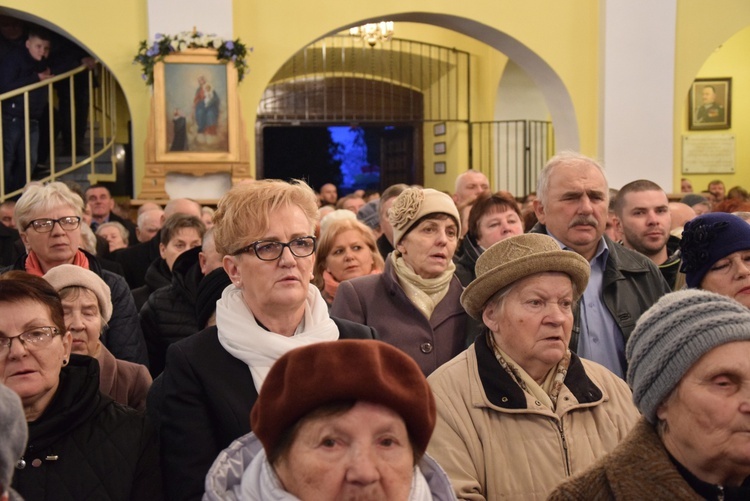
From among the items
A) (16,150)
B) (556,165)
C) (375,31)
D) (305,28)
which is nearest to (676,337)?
(556,165)

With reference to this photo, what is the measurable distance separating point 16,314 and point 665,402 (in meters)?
1.70

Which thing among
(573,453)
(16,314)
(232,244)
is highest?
(232,244)

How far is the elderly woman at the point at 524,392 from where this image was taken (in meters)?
2.47

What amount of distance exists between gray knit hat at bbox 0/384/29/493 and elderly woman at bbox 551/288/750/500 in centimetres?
110

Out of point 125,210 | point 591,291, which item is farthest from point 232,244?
point 125,210

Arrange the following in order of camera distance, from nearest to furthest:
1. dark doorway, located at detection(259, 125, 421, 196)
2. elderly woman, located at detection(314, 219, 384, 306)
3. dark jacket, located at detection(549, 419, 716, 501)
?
dark jacket, located at detection(549, 419, 716, 501) → elderly woman, located at detection(314, 219, 384, 306) → dark doorway, located at detection(259, 125, 421, 196)

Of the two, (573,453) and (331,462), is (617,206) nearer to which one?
(573,453)

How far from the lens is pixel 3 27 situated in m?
10.6

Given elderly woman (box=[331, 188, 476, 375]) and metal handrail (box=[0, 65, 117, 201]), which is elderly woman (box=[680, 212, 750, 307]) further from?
metal handrail (box=[0, 65, 117, 201])

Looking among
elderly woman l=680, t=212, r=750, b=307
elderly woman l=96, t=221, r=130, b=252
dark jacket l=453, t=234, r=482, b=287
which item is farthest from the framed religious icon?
elderly woman l=680, t=212, r=750, b=307

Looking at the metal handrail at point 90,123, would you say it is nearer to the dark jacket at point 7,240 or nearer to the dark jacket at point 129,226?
the dark jacket at point 129,226

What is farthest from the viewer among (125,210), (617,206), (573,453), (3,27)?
(3,27)

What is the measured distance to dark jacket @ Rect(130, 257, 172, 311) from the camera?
492 cm

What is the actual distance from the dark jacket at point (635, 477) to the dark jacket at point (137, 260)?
4.41m
